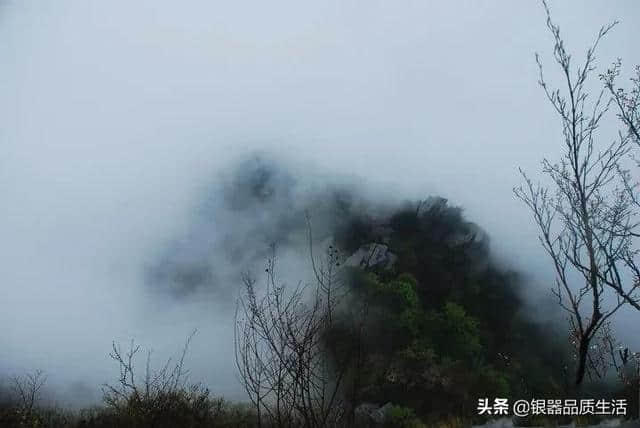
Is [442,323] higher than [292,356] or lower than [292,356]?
higher

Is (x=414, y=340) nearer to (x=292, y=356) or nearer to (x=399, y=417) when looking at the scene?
(x=399, y=417)

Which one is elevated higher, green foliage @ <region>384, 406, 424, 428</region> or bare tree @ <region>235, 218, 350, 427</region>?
bare tree @ <region>235, 218, 350, 427</region>

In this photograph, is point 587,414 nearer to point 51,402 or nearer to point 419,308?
point 419,308

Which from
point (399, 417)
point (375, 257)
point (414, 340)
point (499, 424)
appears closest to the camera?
point (499, 424)

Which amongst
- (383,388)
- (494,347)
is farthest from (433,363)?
(494,347)

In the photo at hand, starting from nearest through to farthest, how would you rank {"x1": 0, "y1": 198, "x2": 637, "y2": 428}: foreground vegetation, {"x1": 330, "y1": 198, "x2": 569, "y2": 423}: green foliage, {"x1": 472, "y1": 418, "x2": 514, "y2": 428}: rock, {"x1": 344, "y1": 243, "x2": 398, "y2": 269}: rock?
{"x1": 472, "y1": 418, "x2": 514, "y2": 428}: rock → {"x1": 0, "y1": 198, "x2": 637, "y2": 428}: foreground vegetation → {"x1": 330, "y1": 198, "x2": 569, "y2": 423}: green foliage → {"x1": 344, "y1": 243, "x2": 398, "y2": 269}: rock

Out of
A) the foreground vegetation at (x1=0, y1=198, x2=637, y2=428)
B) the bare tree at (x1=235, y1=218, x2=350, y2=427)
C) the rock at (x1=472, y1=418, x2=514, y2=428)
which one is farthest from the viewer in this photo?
the foreground vegetation at (x1=0, y1=198, x2=637, y2=428)

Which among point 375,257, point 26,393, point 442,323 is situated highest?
point 375,257

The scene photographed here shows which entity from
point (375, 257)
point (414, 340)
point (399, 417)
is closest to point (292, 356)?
point (399, 417)

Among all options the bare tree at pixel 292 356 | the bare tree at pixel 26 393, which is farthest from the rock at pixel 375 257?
the bare tree at pixel 292 356

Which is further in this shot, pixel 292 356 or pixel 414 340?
pixel 414 340

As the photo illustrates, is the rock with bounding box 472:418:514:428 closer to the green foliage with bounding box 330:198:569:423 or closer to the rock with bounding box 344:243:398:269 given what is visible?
the green foliage with bounding box 330:198:569:423

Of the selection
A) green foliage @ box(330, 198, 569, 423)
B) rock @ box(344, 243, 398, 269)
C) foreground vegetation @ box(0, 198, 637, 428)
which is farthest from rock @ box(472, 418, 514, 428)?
rock @ box(344, 243, 398, 269)

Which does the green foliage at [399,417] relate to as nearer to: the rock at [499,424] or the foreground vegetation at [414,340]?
the foreground vegetation at [414,340]
